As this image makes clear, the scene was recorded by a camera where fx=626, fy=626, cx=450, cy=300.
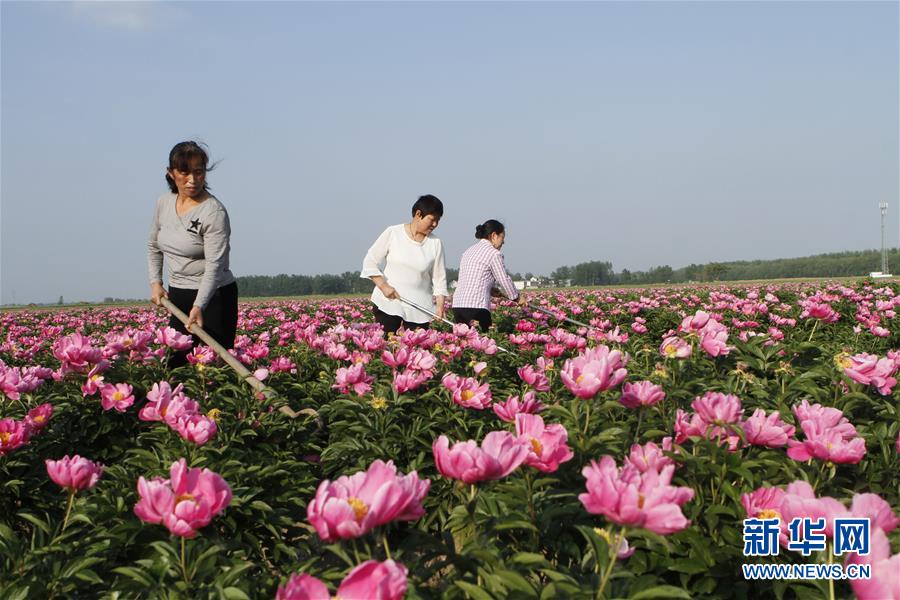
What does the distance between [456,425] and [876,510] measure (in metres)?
2.01

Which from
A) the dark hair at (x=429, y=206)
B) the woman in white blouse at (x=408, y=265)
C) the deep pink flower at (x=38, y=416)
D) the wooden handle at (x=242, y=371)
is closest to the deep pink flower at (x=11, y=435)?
the deep pink flower at (x=38, y=416)

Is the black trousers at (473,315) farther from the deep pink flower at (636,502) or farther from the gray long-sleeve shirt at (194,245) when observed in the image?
the deep pink flower at (636,502)

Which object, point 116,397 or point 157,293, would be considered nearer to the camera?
point 116,397

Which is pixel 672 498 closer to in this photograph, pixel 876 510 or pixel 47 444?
pixel 876 510

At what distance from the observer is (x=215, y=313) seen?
4.41 metres

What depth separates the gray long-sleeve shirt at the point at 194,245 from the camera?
4191 millimetres

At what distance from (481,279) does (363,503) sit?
543 centimetres

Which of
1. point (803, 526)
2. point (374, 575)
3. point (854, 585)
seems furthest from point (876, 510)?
point (374, 575)

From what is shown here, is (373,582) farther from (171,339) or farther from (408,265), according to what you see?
(408,265)

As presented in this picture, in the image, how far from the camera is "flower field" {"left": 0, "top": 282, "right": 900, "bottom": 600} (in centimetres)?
132

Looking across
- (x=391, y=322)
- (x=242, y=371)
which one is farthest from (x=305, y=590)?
(x=391, y=322)

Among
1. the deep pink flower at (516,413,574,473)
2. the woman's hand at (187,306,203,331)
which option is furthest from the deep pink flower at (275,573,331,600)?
the woman's hand at (187,306,203,331)

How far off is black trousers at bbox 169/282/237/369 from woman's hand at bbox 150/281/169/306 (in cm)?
7

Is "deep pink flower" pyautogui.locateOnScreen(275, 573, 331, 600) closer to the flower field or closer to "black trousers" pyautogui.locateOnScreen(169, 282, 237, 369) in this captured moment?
the flower field
